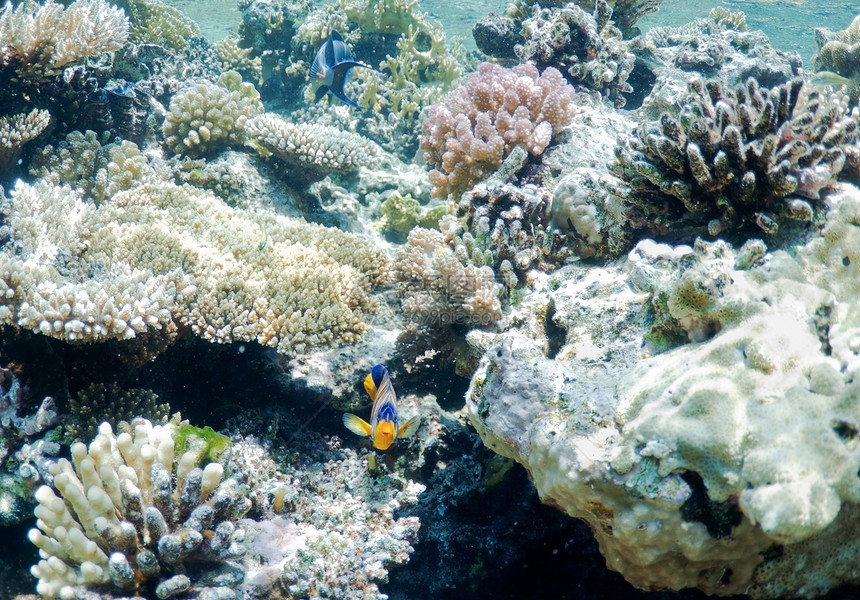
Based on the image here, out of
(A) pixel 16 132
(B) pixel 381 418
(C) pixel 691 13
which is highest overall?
(C) pixel 691 13

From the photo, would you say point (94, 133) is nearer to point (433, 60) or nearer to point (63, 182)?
point (63, 182)

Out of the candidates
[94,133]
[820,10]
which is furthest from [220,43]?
[820,10]

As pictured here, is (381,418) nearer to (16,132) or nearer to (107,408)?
(107,408)

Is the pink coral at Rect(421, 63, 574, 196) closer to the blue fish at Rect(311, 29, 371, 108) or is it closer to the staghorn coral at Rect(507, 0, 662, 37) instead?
the blue fish at Rect(311, 29, 371, 108)

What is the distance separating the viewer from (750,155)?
2.59 meters

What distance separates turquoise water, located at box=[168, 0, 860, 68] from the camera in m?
23.8

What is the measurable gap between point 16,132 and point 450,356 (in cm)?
536

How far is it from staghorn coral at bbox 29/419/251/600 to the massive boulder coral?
1.69 metres

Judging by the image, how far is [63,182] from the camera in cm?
534

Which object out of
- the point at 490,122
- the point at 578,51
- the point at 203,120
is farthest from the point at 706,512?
the point at 203,120

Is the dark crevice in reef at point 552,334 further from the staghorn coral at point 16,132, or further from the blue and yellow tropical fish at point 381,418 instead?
the staghorn coral at point 16,132

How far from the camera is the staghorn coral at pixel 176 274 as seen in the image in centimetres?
300

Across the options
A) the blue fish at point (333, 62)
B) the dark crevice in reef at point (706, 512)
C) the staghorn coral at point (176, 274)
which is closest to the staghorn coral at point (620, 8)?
the blue fish at point (333, 62)

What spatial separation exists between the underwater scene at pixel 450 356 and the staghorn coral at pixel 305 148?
0.08 m
